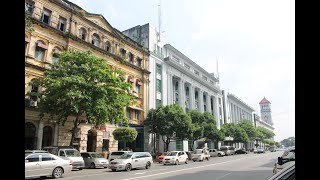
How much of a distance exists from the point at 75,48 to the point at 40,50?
159 inches

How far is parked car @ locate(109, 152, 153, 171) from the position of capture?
20.5m

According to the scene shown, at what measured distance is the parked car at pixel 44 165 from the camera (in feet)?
48.2

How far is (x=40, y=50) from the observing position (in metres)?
26.2

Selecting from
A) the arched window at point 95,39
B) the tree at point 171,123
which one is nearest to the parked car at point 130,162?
the tree at point 171,123

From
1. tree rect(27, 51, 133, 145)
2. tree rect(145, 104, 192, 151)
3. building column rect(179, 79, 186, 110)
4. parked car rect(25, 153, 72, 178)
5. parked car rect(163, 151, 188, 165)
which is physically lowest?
parked car rect(163, 151, 188, 165)

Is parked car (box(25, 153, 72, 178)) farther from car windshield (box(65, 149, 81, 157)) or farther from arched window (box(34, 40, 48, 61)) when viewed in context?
arched window (box(34, 40, 48, 61))

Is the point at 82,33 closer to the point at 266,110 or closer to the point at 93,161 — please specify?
the point at 93,161

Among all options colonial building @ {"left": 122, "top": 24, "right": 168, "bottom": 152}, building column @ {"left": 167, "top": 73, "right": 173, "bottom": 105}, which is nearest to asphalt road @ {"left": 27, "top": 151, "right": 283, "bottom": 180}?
colonial building @ {"left": 122, "top": 24, "right": 168, "bottom": 152}

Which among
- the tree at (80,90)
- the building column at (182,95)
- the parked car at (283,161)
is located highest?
the building column at (182,95)

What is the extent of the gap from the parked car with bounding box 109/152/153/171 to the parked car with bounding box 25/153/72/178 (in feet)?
14.6

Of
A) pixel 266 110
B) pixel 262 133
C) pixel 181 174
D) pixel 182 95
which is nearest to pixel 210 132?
pixel 182 95

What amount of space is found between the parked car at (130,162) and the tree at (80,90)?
377 cm

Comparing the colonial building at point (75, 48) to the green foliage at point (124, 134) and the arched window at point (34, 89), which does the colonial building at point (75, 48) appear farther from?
the green foliage at point (124, 134)
